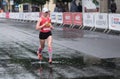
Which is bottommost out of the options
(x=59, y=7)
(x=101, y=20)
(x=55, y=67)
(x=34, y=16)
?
(x=55, y=67)

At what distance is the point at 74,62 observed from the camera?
488 inches

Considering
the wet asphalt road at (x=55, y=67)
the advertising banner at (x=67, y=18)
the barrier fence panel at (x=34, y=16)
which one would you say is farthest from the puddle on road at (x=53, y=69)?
the barrier fence panel at (x=34, y=16)

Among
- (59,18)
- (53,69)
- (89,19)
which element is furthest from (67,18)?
(53,69)

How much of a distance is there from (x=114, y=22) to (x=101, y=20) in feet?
6.46

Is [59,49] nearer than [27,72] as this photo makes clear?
No

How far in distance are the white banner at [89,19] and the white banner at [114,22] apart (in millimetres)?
2636

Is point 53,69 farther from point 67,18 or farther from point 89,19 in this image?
point 67,18

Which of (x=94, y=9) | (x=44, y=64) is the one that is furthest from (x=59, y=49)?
(x=94, y=9)

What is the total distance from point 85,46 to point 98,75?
7438 mm

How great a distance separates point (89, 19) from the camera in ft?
91.1

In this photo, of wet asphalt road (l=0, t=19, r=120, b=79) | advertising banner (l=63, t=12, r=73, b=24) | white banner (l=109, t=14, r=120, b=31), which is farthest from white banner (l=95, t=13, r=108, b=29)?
wet asphalt road (l=0, t=19, r=120, b=79)

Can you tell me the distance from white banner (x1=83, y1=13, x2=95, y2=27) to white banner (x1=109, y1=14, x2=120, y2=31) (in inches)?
104

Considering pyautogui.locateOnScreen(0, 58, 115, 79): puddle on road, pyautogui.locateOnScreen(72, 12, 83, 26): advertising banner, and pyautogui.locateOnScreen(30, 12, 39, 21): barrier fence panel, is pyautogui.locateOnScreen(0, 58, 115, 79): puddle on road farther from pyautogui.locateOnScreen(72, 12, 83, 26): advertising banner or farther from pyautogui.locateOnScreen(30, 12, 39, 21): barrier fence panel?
pyautogui.locateOnScreen(30, 12, 39, 21): barrier fence panel

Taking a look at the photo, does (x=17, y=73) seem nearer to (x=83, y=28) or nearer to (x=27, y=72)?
(x=27, y=72)
